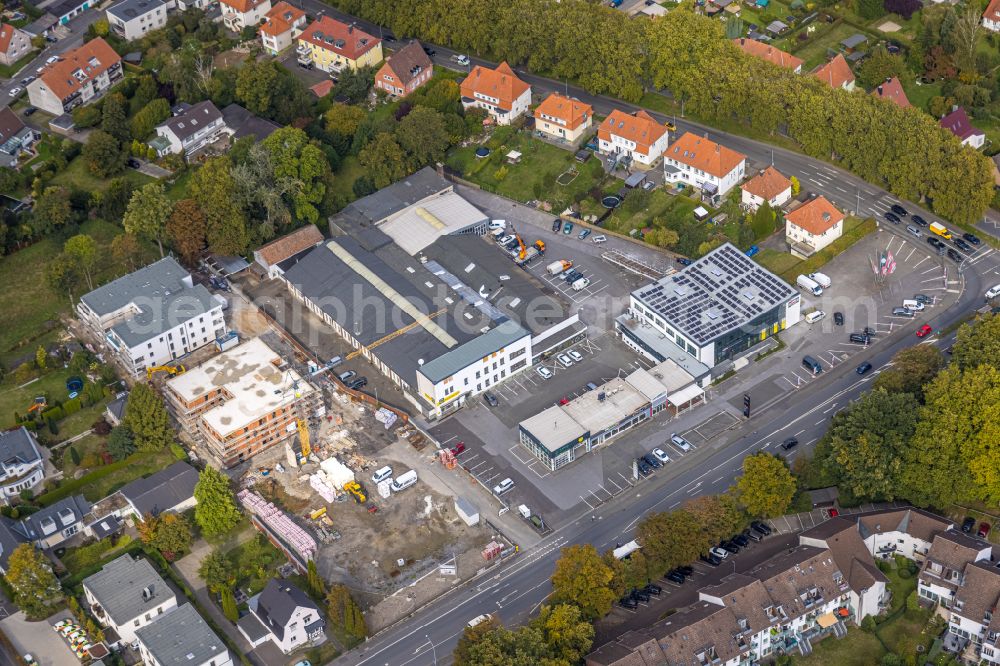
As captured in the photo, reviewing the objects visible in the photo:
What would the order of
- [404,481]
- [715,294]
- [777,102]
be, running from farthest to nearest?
[777,102] < [715,294] < [404,481]

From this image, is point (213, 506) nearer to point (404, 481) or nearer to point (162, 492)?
point (162, 492)

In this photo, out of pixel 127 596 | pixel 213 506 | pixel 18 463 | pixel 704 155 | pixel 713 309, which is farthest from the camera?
pixel 704 155

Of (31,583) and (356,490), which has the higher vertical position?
(356,490)

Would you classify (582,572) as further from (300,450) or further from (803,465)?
(300,450)

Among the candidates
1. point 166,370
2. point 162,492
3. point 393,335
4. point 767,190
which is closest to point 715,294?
point 767,190

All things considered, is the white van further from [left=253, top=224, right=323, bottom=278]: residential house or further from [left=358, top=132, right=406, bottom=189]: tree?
[left=358, top=132, right=406, bottom=189]: tree
